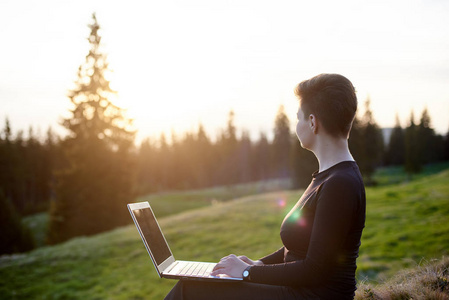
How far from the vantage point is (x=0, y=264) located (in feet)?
59.3

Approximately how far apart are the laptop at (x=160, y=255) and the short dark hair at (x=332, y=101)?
1433 millimetres

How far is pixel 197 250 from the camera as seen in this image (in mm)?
17203

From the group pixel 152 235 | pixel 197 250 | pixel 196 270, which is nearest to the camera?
pixel 196 270

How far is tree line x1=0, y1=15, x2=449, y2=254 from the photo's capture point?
30.6 meters

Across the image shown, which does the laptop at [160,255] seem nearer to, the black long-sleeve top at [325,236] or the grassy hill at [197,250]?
the black long-sleeve top at [325,236]

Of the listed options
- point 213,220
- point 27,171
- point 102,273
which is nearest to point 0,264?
point 102,273

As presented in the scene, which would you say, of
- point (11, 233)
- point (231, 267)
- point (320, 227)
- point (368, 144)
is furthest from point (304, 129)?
point (368, 144)

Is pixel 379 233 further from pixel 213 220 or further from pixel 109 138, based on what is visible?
pixel 109 138

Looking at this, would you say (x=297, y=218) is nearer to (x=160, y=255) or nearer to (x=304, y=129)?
(x=304, y=129)

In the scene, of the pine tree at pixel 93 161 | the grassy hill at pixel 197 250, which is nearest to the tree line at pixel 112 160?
the pine tree at pixel 93 161

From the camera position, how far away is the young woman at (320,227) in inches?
93.4

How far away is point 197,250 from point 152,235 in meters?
14.3

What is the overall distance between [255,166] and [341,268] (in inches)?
3561

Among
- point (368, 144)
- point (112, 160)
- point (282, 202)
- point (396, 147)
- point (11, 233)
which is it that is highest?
point (112, 160)
